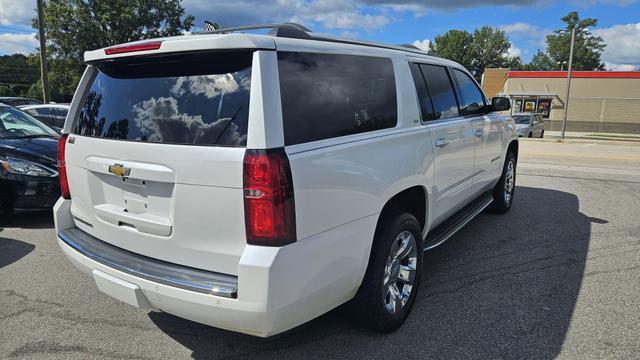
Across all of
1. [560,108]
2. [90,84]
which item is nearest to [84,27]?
[560,108]

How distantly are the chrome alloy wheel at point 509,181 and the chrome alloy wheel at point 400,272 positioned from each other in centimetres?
334

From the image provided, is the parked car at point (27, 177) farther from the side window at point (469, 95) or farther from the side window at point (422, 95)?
the side window at point (469, 95)

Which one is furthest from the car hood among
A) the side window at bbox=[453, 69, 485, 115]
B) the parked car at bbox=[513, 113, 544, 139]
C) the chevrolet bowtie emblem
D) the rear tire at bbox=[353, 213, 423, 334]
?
the parked car at bbox=[513, 113, 544, 139]

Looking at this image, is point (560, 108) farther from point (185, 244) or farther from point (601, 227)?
point (185, 244)

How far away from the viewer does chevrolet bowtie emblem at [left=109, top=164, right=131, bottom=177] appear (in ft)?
8.29

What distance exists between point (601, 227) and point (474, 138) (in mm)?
2534

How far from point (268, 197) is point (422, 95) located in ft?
6.59

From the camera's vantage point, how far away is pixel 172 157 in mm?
2328

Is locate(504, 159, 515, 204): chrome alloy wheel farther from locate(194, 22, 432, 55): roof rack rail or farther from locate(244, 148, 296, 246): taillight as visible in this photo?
locate(244, 148, 296, 246): taillight

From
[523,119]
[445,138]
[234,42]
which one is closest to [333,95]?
[234,42]

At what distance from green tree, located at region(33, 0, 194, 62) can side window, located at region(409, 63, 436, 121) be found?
46069mm

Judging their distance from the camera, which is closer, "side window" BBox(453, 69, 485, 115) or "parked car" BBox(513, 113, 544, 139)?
"side window" BBox(453, 69, 485, 115)

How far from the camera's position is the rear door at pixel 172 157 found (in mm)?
2225

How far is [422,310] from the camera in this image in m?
3.46
